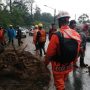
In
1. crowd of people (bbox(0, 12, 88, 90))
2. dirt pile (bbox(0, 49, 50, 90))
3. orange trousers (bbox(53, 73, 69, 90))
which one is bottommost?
dirt pile (bbox(0, 49, 50, 90))

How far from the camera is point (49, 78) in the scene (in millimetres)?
10719

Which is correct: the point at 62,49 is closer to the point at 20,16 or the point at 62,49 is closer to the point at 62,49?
the point at 62,49

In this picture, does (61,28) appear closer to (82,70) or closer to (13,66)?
(13,66)

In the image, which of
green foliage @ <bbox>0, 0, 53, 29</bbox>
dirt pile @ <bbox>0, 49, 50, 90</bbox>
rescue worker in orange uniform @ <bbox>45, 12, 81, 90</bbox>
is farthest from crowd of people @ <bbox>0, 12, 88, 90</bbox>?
green foliage @ <bbox>0, 0, 53, 29</bbox>

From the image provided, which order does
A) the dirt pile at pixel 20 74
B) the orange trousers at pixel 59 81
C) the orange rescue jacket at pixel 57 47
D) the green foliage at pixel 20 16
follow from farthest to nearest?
the green foliage at pixel 20 16 → the dirt pile at pixel 20 74 → the orange trousers at pixel 59 81 → the orange rescue jacket at pixel 57 47

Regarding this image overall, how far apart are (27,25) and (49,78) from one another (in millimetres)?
91380

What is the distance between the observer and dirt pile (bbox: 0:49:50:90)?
9578 mm

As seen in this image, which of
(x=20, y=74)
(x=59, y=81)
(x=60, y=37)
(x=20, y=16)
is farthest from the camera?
(x=20, y=16)

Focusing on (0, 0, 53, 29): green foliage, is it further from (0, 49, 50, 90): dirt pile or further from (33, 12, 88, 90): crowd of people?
(33, 12, 88, 90): crowd of people

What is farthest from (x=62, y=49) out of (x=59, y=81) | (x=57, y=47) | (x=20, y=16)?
(x=20, y=16)

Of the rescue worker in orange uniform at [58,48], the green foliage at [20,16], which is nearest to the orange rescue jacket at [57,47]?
the rescue worker in orange uniform at [58,48]

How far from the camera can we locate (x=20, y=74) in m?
10.2

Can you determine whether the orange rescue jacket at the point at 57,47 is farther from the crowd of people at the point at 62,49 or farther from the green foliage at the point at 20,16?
the green foliage at the point at 20,16

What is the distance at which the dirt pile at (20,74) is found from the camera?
9.58 meters
